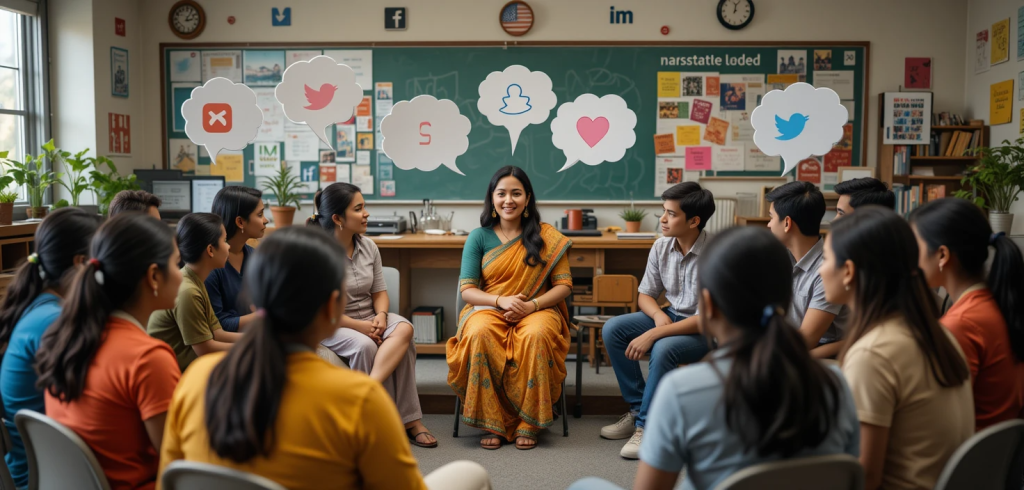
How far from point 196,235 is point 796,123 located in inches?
101

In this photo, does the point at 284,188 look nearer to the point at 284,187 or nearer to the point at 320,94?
the point at 284,187

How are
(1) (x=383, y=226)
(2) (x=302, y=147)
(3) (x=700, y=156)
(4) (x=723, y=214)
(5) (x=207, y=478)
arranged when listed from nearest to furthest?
(5) (x=207, y=478) < (1) (x=383, y=226) < (4) (x=723, y=214) < (3) (x=700, y=156) < (2) (x=302, y=147)

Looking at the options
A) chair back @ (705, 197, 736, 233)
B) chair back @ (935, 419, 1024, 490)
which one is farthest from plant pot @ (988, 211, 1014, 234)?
chair back @ (935, 419, 1024, 490)

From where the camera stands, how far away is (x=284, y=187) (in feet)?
16.2

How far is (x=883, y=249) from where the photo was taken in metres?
1.37

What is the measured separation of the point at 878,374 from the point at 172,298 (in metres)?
1.41

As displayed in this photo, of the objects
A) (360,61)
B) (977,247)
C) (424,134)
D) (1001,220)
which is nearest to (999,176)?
(1001,220)

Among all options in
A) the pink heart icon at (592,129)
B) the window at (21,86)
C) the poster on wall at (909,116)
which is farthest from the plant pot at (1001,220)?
the window at (21,86)

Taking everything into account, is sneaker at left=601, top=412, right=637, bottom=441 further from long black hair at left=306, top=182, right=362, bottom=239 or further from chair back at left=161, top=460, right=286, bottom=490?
chair back at left=161, top=460, right=286, bottom=490

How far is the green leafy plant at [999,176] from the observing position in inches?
159

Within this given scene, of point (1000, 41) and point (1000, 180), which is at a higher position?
point (1000, 41)

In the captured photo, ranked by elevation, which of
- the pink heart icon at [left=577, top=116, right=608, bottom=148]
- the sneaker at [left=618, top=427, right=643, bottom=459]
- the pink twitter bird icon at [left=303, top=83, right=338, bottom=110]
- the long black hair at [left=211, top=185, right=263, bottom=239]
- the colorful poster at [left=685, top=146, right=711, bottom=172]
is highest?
the pink twitter bird icon at [left=303, top=83, right=338, bottom=110]

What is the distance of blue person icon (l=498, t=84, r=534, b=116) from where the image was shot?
382cm

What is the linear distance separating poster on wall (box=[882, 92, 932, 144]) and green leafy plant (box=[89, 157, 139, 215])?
4812 millimetres
